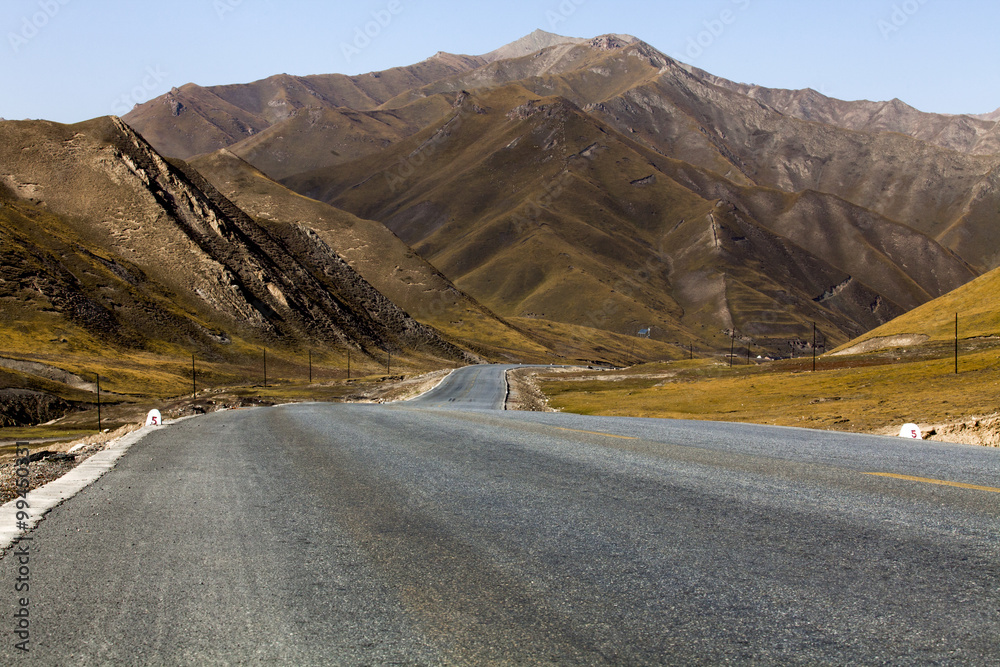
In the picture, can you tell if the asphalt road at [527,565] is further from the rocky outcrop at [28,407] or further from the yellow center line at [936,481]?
the rocky outcrop at [28,407]

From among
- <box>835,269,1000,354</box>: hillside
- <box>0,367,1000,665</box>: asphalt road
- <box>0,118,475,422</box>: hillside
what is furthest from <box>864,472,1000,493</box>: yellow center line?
<box>0,118,475,422</box>: hillside

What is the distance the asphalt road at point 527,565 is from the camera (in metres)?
4.41

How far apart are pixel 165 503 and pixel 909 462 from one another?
972 cm

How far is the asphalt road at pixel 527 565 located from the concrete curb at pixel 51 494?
0.22m

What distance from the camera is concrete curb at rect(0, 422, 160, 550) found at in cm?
700

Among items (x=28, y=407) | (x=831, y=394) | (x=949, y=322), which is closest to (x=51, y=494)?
(x=831, y=394)

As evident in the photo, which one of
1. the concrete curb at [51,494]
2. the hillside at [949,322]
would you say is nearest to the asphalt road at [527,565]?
the concrete curb at [51,494]

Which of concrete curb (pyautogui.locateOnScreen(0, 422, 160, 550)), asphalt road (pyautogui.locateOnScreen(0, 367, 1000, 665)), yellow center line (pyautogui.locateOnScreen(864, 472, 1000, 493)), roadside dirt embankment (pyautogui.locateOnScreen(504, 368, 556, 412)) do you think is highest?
concrete curb (pyautogui.locateOnScreen(0, 422, 160, 550))

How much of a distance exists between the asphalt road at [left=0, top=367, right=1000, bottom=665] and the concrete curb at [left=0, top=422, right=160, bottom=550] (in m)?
0.22

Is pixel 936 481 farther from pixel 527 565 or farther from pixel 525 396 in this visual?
pixel 525 396

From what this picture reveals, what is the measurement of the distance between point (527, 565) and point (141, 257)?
133 meters

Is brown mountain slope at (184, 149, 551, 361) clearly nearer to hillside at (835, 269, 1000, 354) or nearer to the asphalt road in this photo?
hillside at (835, 269, 1000, 354)

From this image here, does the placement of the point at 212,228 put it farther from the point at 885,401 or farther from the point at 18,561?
the point at 18,561

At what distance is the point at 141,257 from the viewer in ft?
402
